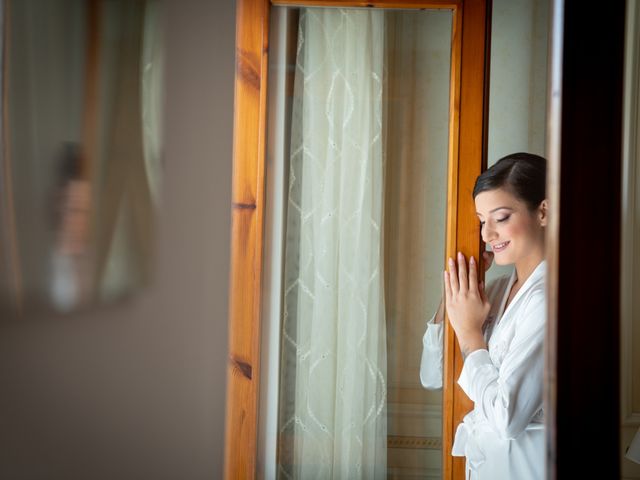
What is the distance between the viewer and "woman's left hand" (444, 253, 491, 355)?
93 centimetres

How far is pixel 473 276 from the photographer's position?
3.17ft

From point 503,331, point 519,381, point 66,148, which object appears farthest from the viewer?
point 503,331

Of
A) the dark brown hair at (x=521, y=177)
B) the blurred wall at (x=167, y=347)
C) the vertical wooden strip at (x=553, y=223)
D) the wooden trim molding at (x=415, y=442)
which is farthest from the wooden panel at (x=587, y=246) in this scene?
the wooden trim molding at (x=415, y=442)

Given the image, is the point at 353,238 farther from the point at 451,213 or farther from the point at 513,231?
the point at 513,231

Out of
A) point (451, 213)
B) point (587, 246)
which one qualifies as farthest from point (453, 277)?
point (587, 246)

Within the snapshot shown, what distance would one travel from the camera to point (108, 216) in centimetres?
13

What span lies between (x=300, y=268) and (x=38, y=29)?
862 millimetres

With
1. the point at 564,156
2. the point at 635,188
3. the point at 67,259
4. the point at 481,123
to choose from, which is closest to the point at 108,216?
the point at 67,259

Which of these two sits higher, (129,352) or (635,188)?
(635,188)

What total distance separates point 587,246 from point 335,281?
0.71 meters

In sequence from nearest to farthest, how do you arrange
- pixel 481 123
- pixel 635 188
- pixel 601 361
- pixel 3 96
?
pixel 3 96, pixel 601 361, pixel 481 123, pixel 635 188

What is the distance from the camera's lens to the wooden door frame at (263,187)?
929mm

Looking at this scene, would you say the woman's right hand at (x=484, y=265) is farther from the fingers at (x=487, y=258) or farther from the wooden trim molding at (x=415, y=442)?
the wooden trim molding at (x=415, y=442)

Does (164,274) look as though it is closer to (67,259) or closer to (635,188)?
(67,259)
